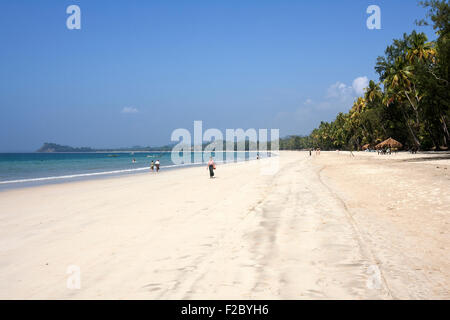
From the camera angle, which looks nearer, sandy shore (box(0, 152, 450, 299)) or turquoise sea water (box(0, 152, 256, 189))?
sandy shore (box(0, 152, 450, 299))

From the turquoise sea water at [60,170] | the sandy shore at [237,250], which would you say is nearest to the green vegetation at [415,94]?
the sandy shore at [237,250]

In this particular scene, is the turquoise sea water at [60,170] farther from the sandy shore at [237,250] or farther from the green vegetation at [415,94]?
the green vegetation at [415,94]

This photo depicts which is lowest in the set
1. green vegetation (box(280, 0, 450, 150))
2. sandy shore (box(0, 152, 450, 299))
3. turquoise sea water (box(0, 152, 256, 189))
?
turquoise sea water (box(0, 152, 256, 189))

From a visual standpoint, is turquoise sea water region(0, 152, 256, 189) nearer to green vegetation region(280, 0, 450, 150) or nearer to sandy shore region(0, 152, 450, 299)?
sandy shore region(0, 152, 450, 299)

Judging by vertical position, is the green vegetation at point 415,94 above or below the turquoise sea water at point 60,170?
above

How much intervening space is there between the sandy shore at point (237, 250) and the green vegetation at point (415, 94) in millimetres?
23434

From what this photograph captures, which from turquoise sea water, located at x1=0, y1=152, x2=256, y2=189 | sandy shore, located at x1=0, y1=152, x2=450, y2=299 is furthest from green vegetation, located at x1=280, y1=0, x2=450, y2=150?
turquoise sea water, located at x1=0, y1=152, x2=256, y2=189

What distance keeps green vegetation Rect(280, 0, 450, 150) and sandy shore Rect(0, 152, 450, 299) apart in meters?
23.4

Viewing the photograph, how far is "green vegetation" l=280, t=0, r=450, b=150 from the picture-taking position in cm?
2895

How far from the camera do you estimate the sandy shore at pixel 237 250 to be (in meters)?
4.36

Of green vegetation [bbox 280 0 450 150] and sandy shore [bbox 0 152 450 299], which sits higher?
green vegetation [bbox 280 0 450 150]
